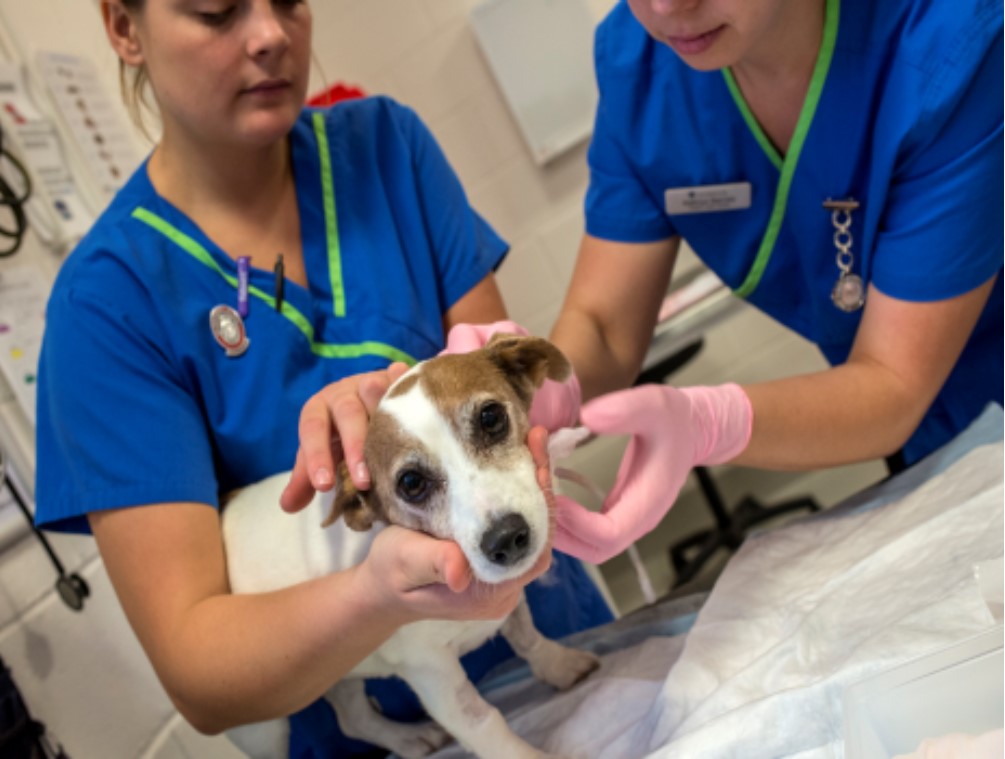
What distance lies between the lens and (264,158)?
1.27 meters

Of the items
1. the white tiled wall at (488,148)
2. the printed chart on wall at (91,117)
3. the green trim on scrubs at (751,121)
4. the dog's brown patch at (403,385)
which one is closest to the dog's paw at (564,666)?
the dog's brown patch at (403,385)

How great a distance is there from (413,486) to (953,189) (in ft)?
2.55

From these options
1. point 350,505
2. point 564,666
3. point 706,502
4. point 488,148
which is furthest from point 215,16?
point 706,502

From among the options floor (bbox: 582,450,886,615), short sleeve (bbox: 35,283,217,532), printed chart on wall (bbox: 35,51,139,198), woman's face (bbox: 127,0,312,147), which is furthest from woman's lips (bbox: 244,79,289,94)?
floor (bbox: 582,450,886,615)

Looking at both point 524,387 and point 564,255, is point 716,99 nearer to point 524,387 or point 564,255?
point 524,387

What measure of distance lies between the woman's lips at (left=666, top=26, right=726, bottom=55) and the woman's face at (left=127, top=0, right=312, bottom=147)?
53 cm

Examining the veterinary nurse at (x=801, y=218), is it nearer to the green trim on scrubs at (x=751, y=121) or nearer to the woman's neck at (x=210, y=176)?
the green trim on scrubs at (x=751, y=121)

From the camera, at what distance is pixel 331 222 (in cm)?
131

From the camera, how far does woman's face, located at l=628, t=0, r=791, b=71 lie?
1046 millimetres

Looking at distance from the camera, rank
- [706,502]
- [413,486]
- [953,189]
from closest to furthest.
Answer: [413,486]
[953,189]
[706,502]

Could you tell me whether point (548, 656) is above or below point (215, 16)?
below

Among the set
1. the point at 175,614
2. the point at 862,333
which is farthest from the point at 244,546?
the point at 862,333

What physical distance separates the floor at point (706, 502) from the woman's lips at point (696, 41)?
239 cm

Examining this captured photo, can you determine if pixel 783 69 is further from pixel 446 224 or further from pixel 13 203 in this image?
pixel 13 203
